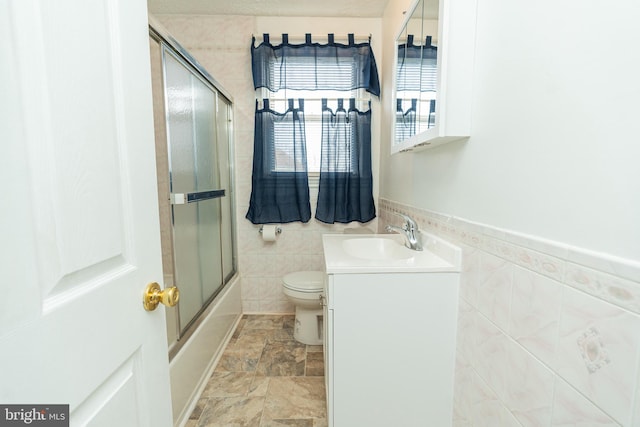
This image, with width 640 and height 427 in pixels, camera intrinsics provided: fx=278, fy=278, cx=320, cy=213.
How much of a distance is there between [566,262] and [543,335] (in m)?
0.19

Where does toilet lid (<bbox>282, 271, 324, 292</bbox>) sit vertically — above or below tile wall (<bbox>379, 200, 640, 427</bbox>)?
below

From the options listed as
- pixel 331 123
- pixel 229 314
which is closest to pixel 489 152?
pixel 331 123

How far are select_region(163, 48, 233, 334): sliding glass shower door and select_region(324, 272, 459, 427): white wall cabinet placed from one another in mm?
905

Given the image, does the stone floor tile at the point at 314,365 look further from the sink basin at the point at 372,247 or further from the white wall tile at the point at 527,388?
the white wall tile at the point at 527,388

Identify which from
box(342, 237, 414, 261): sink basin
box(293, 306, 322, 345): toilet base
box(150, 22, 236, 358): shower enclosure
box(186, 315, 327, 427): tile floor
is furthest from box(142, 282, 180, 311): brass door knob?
box(293, 306, 322, 345): toilet base

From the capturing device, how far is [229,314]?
2.13 meters

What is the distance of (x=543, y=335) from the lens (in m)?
0.67

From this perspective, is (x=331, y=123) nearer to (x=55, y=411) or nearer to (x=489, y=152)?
(x=489, y=152)

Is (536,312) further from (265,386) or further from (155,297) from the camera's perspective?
(265,386)

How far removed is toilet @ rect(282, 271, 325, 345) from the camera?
1.89m

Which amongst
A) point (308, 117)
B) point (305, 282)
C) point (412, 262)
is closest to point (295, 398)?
point (305, 282)

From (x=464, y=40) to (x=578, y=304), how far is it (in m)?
0.86

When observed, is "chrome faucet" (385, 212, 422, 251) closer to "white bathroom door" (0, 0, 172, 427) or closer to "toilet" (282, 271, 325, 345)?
"toilet" (282, 271, 325, 345)

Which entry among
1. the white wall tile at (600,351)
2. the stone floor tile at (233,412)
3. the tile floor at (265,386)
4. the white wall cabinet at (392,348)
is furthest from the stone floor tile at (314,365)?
the white wall tile at (600,351)
